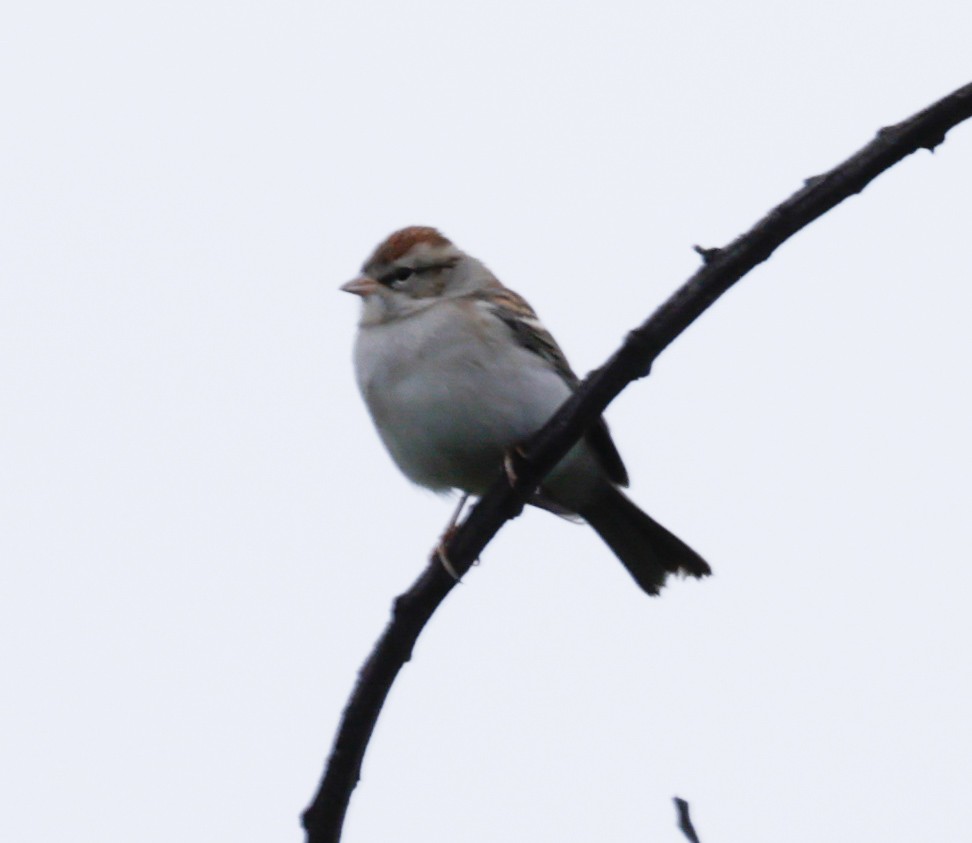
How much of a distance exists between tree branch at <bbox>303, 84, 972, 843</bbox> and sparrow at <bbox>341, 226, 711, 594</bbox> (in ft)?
5.39

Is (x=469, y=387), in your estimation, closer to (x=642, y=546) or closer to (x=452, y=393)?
(x=452, y=393)

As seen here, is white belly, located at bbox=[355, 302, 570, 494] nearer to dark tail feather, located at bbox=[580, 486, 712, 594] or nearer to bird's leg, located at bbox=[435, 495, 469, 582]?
bird's leg, located at bbox=[435, 495, 469, 582]

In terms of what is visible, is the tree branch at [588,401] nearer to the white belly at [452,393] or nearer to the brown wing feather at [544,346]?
the white belly at [452,393]

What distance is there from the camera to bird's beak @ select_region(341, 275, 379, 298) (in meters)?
6.59

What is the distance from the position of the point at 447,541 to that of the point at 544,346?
2134mm

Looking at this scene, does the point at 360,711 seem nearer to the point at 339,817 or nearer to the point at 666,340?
the point at 339,817

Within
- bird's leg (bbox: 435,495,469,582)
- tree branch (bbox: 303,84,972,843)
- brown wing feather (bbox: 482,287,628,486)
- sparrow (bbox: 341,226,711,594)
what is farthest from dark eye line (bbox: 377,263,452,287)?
tree branch (bbox: 303,84,972,843)

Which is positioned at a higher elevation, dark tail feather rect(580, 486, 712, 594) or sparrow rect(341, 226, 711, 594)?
sparrow rect(341, 226, 711, 594)

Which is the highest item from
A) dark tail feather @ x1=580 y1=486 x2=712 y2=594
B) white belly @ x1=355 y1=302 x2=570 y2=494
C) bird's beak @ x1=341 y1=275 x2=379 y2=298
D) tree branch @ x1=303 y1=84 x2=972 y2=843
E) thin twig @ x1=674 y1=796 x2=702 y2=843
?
bird's beak @ x1=341 y1=275 x2=379 y2=298

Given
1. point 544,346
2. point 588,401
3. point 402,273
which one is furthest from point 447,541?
point 402,273

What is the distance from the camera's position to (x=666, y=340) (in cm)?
349

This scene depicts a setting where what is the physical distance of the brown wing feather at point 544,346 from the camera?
631 centimetres

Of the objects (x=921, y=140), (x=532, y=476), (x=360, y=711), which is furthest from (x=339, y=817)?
(x=921, y=140)

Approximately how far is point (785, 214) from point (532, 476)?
904 mm
